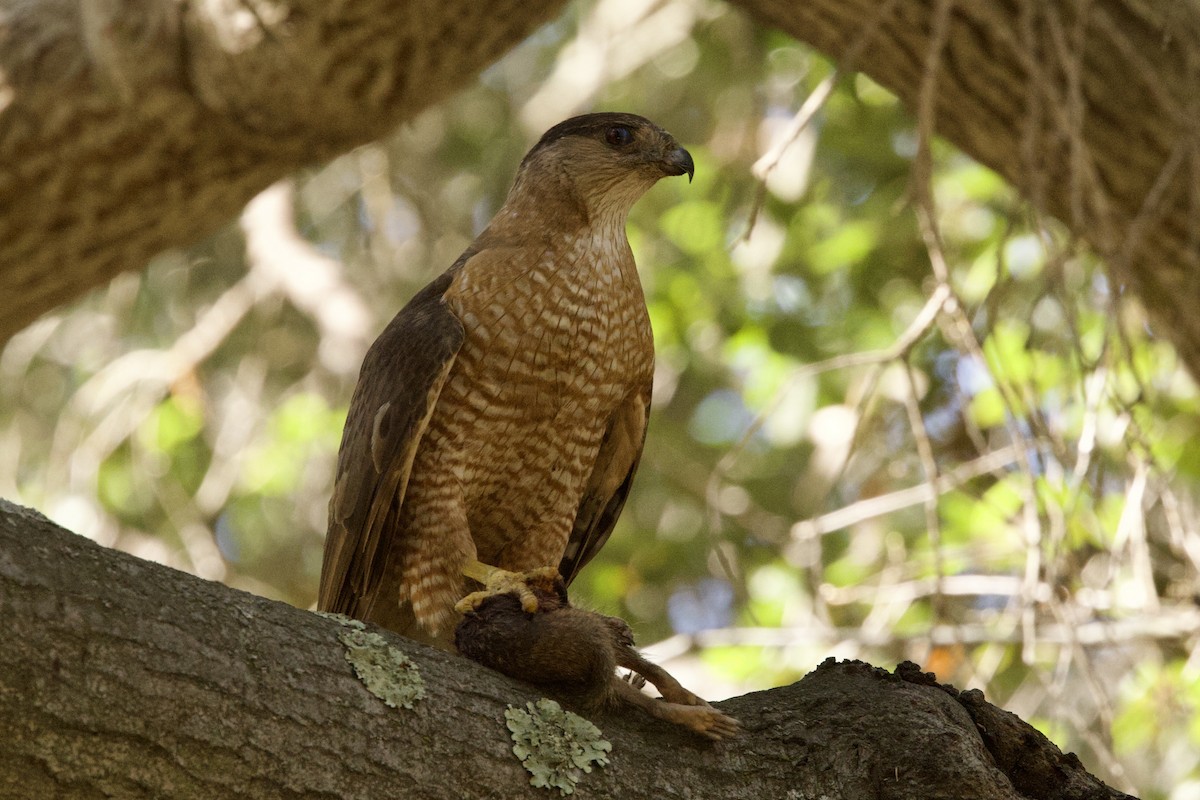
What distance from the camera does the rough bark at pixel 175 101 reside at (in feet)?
12.9

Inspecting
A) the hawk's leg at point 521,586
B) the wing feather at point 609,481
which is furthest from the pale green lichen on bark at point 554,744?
the wing feather at point 609,481

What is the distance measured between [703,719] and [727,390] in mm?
5340

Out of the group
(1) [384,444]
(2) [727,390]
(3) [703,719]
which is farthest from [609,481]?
(2) [727,390]

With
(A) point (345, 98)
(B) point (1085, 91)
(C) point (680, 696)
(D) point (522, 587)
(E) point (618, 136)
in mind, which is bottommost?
(C) point (680, 696)

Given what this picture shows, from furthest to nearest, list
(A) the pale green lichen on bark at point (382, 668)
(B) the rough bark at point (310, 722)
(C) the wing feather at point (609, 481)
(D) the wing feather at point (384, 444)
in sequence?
(C) the wing feather at point (609, 481)
(D) the wing feather at point (384, 444)
(A) the pale green lichen on bark at point (382, 668)
(B) the rough bark at point (310, 722)

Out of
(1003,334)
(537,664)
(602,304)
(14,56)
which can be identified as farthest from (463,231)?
(537,664)

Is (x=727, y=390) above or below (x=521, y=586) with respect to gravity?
Result: above

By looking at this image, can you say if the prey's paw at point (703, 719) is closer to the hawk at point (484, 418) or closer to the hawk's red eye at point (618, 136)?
the hawk at point (484, 418)

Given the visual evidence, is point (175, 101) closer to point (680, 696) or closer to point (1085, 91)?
point (680, 696)

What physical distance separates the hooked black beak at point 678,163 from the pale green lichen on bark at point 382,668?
2.19m

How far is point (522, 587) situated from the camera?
2.78 m

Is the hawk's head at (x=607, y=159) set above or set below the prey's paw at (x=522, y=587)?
above

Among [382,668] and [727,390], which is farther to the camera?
[727,390]

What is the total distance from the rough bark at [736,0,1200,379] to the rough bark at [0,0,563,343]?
1.17m
